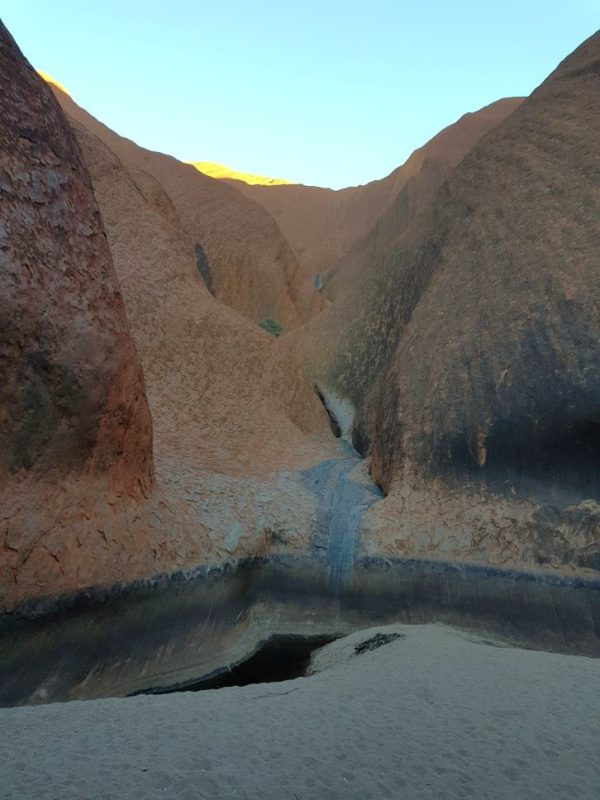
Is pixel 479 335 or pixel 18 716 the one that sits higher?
pixel 479 335

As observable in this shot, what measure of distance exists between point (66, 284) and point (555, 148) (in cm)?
761

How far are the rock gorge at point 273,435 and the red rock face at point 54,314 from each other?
0.07 feet

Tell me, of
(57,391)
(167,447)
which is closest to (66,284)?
(57,391)

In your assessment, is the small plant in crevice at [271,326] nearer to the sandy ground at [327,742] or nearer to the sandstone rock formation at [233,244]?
the sandstone rock formation at [233,244]

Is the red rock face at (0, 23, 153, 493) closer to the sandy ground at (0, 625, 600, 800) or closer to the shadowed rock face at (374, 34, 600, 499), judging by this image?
the sandy ground at (0, 625, 600, 800)

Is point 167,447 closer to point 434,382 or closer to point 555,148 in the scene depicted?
point 434,382

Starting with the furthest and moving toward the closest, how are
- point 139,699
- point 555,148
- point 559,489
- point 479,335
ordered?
point 555,148 → point 479,335 → point 559,489 → point 139,699

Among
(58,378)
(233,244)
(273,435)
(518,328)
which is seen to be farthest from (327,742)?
(233,244)

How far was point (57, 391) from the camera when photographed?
4.87 metres

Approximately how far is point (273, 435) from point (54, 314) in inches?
200

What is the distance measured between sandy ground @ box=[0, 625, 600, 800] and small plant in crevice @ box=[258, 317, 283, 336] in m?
14.6

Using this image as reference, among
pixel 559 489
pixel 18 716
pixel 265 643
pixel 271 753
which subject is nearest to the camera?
pixel 271 753

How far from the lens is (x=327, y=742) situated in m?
2.01

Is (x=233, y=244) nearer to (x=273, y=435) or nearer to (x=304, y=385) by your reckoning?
(x=304, y=385)
